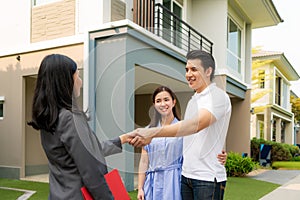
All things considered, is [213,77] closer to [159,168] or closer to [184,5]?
[159,168]

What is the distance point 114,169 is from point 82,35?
4.99 m

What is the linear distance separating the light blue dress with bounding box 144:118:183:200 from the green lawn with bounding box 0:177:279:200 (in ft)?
9.92

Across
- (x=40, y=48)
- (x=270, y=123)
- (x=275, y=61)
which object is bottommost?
(x=270, y=123)

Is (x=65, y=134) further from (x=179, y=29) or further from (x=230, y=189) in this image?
(x=179, y=29)

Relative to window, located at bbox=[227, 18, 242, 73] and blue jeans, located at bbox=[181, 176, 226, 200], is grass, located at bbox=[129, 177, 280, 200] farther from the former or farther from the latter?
window, located at bbox=[227, 18, 242, 73]

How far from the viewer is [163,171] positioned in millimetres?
2252

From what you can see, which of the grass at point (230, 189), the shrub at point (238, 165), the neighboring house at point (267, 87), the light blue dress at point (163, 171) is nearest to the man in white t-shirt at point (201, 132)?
the light blue dress at point (163, 171)

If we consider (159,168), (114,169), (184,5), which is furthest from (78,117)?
(184,5)

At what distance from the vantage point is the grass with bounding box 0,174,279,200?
557 centimetres

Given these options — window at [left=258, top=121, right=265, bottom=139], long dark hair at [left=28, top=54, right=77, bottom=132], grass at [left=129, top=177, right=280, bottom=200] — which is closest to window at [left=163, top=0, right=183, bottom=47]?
grass at [left=129, top=177, right=280, bottom=200]

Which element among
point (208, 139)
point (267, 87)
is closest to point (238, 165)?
point (208, 139)

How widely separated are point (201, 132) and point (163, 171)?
584 mm

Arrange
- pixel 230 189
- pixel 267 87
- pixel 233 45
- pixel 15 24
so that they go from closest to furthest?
pixel 230 189 → pixel 15 24 → pixel 233 45 → pixel 267 87

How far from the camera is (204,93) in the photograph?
1763 millimetres
